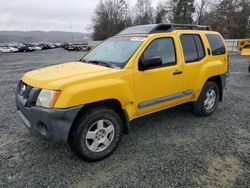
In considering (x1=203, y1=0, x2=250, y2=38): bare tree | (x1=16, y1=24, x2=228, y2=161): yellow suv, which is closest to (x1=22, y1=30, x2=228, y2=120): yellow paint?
(x1=16, y1=24, x2=228, y2=161): yellow suv

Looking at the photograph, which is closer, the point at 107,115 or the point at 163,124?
the point at 107,115

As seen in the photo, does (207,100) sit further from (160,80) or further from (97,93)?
(97,93)

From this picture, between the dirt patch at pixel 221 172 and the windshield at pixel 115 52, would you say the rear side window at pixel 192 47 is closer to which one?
the windshield at pixel 115 52

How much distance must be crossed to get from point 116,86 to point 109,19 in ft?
212

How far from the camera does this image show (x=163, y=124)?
17.0ft

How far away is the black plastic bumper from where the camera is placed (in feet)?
10.5

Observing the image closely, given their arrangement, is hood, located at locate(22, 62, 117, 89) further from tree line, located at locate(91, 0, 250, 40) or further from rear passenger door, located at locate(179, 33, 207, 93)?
tree line, located at locate(91, 0, 250, 40)

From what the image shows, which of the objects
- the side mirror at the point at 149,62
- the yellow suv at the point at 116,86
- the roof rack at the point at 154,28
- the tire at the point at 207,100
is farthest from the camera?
the tire at the point at 207,100

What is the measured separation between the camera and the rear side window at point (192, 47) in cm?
490

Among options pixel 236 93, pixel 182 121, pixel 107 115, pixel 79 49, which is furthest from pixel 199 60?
pixel 79 49

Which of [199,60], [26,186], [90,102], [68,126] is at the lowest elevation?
[26,186]

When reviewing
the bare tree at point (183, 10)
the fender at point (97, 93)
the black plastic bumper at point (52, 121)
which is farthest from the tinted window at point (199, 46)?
the bare tree at point (183, 10)

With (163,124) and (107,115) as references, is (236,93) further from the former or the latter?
(107,115)

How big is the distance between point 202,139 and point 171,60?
151cm
